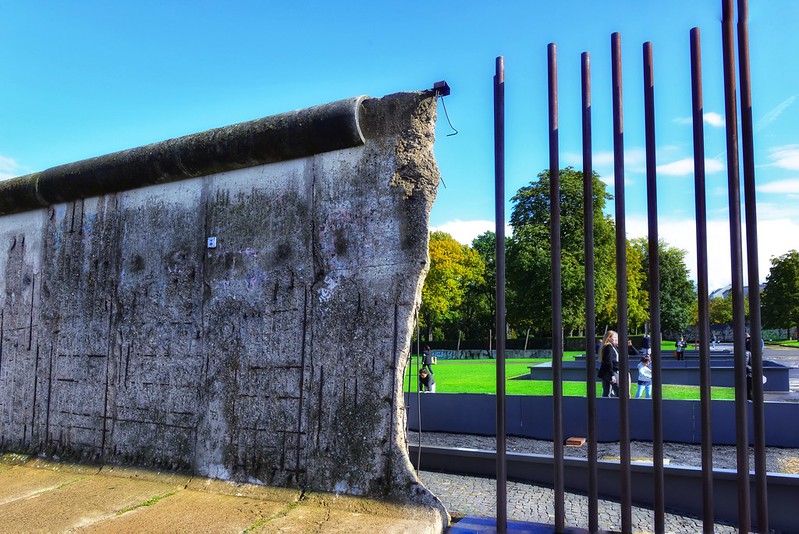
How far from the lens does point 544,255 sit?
3550 cm

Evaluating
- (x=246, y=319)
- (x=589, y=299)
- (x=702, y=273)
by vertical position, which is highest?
(x=702, y=273)

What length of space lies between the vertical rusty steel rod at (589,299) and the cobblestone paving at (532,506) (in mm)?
1952

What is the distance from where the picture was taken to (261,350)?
4004 mm

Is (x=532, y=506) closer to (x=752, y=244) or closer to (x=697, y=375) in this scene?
(x=752, y=244)

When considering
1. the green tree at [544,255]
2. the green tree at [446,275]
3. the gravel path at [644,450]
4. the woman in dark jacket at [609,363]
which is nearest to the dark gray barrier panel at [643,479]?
the gravel path at [644,450]

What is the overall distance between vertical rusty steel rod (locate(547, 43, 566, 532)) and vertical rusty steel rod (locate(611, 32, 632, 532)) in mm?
295

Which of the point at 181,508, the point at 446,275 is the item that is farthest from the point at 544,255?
the point at 181,508

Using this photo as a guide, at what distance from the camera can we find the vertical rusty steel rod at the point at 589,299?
3090 millimetres

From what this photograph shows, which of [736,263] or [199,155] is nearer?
[736,263]

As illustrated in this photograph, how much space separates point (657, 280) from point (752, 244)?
0.47 metres

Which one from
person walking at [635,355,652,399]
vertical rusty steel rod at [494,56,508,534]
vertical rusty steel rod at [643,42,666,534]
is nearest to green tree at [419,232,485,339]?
person walking at [635,355,652,399]

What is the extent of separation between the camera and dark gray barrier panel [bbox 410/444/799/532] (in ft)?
16.5

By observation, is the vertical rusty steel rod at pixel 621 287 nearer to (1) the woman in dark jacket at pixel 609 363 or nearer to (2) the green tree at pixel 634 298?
(1) the woman in dark jacket at pixel 609 363

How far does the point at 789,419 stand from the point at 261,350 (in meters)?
Answer: 8.70
